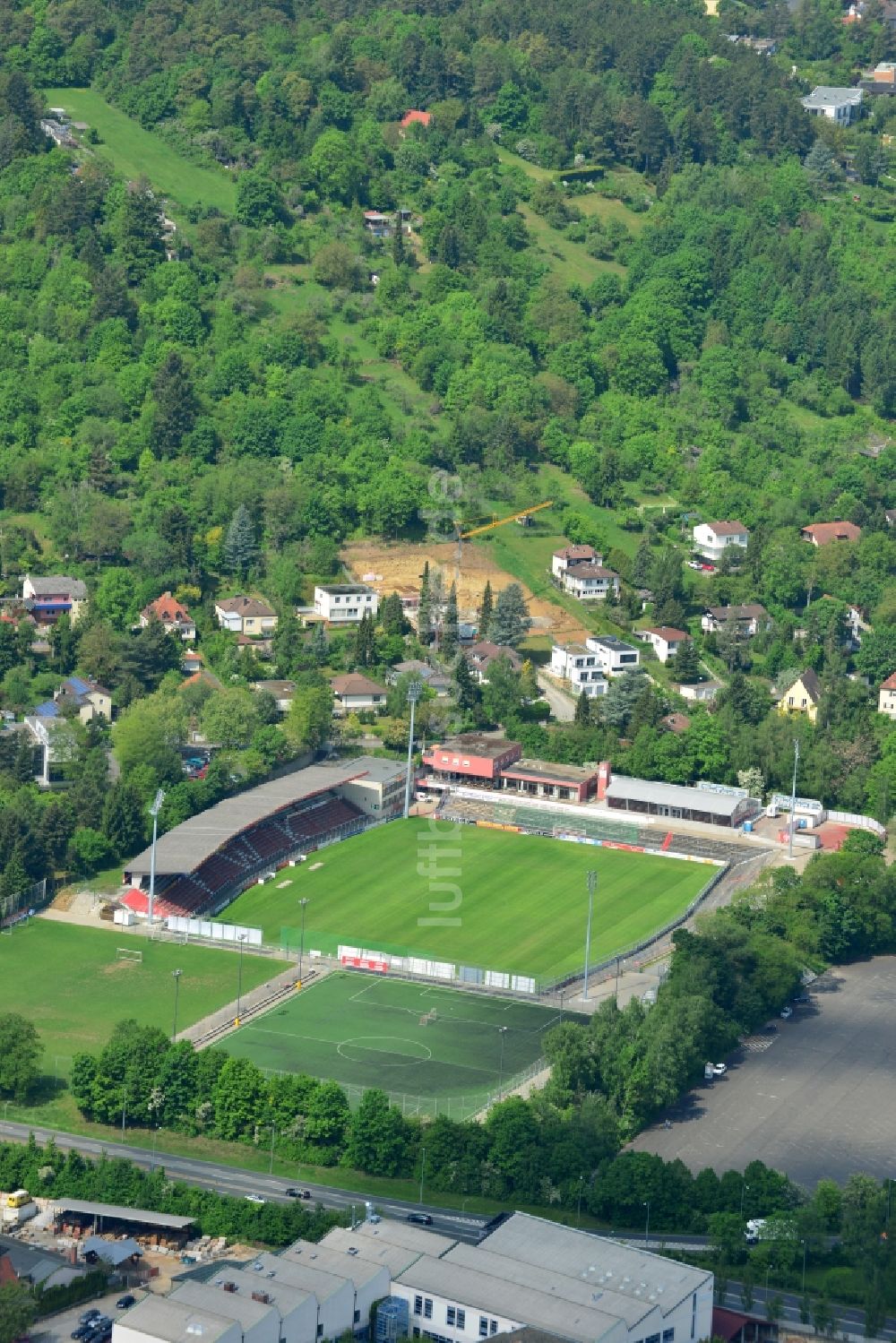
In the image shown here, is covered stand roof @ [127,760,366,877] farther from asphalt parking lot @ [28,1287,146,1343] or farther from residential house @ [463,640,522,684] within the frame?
asphalt parking lot @ [28,1287,146,1343]

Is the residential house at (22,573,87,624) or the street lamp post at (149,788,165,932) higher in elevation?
the street lamp post at (149,788,165,932)

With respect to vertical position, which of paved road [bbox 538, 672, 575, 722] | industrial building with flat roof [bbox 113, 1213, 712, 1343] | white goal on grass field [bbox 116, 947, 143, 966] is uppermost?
industrial building with flat roof [bbox 113, 1213, 712, 1343]

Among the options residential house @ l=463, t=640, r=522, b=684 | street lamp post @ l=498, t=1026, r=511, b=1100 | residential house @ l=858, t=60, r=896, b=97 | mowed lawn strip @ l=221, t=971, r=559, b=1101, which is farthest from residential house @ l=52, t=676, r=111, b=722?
residential house @ l=858, t=60, r=896, b=97

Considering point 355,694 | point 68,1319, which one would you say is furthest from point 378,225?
point 68,1319

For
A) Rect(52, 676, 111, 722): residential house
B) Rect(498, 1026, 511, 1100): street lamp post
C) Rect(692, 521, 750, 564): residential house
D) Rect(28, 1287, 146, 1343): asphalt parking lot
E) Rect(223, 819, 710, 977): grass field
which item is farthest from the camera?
Rect(692, 521, 750, 564): residential house

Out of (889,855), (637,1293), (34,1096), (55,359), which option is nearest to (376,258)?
(55,359)

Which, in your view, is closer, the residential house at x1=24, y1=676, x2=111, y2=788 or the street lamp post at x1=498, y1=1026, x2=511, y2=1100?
the street lamp post at x1=498, y1=1026, x2=511, y2=1100

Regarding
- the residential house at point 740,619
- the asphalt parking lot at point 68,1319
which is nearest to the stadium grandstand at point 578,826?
the residential house at point 740,619

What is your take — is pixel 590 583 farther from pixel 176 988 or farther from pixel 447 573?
pixel 176 988
